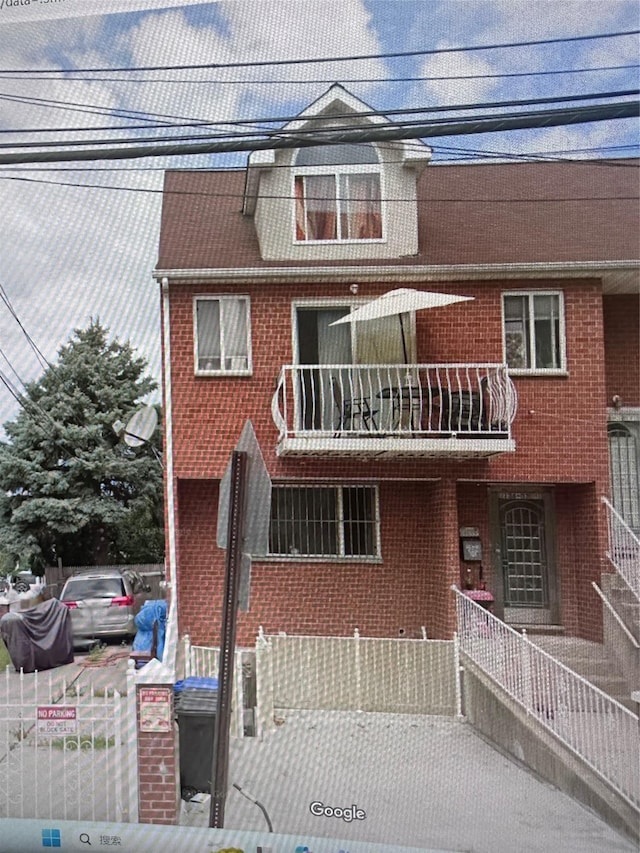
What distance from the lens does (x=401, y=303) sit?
2979 millimetres

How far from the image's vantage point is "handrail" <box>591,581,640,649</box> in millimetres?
2850

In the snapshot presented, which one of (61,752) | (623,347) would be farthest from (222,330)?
(61,752)

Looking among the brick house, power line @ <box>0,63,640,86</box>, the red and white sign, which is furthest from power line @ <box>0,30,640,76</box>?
the red and white sign

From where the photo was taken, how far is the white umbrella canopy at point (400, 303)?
116 inches

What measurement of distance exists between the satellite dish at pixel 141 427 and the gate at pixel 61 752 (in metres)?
0.84

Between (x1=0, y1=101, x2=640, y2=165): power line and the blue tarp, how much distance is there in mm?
1568

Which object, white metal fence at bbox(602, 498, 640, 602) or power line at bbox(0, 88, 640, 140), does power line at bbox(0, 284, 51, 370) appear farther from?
white metal fence at bbox(602, 498, 640, 602)

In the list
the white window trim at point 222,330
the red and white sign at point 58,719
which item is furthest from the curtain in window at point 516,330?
the red and white sign at point 58,719

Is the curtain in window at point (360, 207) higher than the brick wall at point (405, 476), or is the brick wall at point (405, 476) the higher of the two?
the curtain in window at point (360, 207)

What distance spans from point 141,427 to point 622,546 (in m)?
1.63

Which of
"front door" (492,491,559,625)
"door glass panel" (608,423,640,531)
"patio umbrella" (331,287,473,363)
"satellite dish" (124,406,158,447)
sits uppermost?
"patio umbrella" (331,287,473,363)

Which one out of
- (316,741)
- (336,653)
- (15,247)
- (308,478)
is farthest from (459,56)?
(316,741)

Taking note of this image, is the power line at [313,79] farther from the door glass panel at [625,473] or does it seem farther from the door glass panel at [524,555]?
the door glass panel at [524,555]

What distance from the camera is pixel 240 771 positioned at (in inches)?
115
